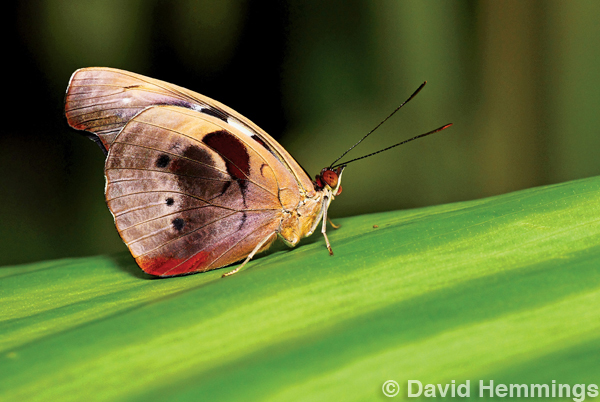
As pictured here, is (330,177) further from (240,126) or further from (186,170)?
(186,170)

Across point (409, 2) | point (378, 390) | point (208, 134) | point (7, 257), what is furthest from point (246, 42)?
point (378, 390)

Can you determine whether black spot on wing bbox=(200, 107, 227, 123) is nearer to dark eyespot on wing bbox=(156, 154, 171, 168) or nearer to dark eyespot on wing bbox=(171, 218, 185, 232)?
dark eyespot on wing bbox=(156, 154, 171, 168)

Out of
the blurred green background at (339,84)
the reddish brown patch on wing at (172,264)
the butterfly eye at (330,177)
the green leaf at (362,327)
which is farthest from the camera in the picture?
the blurred green background at (339,84)

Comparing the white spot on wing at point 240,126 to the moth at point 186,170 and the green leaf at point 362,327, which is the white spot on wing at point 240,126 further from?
the green leaf at point 362,327

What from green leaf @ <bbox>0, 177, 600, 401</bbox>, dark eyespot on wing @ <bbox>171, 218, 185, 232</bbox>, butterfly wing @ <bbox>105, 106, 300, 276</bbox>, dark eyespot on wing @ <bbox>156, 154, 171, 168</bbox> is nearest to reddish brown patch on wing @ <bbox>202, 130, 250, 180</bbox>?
butterfly wing @ <bbox>105, 106, 300, 276</bbox>

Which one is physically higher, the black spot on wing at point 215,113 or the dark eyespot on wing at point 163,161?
the black spot on wing at point 215,113

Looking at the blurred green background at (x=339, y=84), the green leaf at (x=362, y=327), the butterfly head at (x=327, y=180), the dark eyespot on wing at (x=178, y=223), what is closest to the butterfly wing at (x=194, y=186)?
the dark eyespot on wing at (x=178, y=223)
